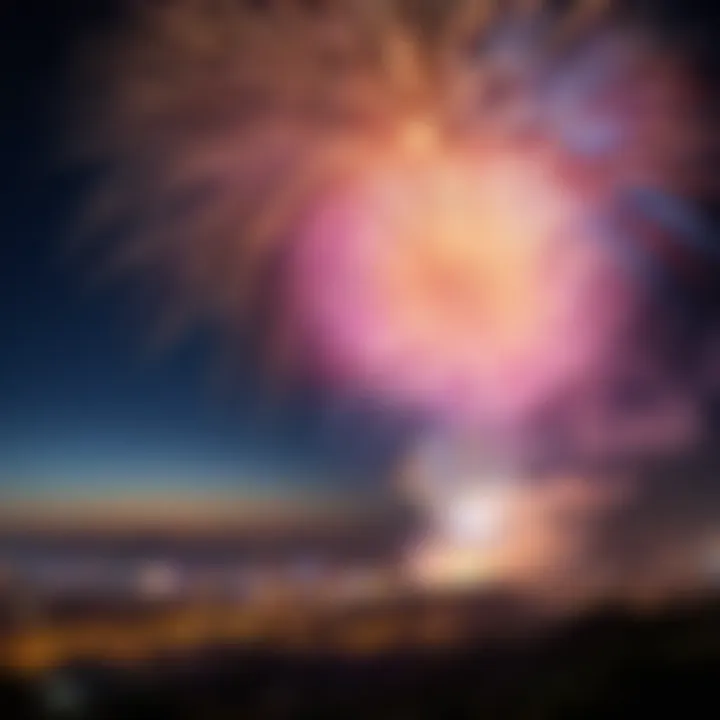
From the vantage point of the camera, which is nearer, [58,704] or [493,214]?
[58,704]

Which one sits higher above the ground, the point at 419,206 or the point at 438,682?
the point at 419,206

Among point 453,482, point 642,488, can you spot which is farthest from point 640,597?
point 453,482

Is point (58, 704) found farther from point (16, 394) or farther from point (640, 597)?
point (640, 597)

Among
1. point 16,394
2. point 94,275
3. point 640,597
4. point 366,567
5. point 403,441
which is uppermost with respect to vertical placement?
point 94,275

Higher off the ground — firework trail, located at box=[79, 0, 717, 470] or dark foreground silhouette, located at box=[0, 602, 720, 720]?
firework trail, located at box=[79, 0, 717, 470]

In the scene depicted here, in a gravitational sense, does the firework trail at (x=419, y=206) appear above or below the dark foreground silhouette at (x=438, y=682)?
above

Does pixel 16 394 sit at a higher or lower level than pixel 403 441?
higher
